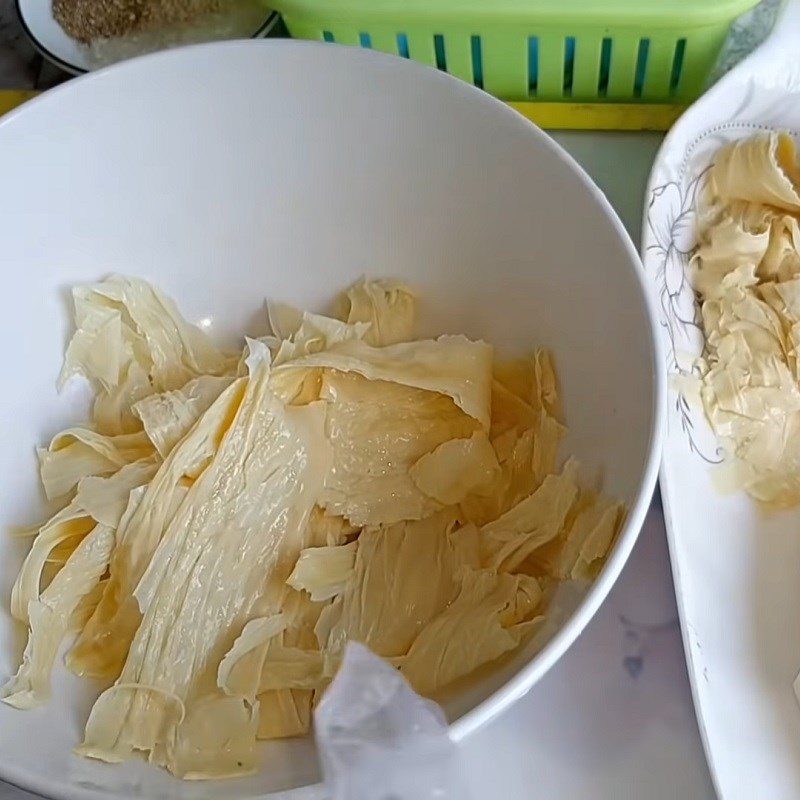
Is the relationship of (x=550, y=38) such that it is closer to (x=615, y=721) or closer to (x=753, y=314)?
(x=753, y=314)

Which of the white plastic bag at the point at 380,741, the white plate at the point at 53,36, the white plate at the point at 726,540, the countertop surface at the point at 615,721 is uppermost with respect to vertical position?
the white plate at the point at 53,36

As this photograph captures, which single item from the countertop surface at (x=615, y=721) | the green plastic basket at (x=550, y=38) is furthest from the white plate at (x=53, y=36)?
the countertop surface at (x=615, y=721)

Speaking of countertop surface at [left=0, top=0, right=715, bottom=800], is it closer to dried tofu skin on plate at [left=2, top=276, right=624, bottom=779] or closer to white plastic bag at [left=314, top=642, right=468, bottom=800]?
dried tofu skin on plate at [left=2, top=276, right=624, bottom=779]

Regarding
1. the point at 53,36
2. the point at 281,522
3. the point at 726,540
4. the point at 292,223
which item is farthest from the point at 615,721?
the point at 53,36

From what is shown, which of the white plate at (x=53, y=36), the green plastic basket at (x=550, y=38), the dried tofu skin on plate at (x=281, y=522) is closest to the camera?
the dried tofu skin on plate at (x=281, y=522)

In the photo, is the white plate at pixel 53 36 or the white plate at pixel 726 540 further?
the white plate at pixel 53 36

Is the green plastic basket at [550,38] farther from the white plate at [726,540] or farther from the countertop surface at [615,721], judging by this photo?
the countertop surface at [615,721]
